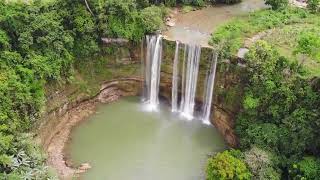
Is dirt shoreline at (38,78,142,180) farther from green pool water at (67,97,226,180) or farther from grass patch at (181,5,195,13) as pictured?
grass patch at (181,5,195,13)

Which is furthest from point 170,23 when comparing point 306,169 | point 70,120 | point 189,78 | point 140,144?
point 306,169

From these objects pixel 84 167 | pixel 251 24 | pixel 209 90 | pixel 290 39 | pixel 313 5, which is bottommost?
pixel 84 167

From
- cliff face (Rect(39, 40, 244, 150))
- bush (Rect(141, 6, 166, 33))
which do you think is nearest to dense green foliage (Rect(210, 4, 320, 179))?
cliff face (Rect(39, 40, 244, 150))

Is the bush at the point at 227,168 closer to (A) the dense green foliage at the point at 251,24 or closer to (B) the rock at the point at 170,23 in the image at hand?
(A) the dense green foliage at the point at 251,24

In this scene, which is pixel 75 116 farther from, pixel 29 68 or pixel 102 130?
pixel 29 68

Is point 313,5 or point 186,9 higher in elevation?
point 313,5

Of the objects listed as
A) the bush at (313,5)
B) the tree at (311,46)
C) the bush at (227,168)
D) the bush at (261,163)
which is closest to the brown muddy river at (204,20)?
the bush at (313,5)

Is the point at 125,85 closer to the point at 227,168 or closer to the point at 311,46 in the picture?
the point at 227,168
